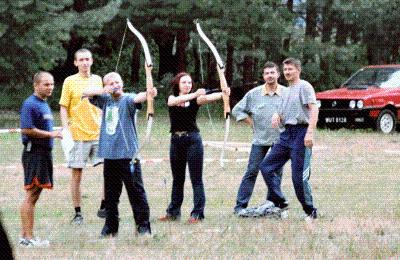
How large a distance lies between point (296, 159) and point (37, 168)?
8.33 feet

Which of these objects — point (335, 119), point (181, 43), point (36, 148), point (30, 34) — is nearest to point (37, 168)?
point (36, 148)

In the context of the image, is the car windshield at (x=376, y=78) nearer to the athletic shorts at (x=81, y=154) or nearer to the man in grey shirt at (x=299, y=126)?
the man in grey shirt at (x=299, y=126)

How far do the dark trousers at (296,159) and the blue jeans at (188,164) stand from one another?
69cm

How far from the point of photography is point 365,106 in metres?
23.3

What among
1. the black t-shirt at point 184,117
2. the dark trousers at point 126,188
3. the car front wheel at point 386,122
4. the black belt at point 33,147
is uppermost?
the black t-shirt at point 184,117

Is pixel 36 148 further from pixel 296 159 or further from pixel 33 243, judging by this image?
pixel 296 159

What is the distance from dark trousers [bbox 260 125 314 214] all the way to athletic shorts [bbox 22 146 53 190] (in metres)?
2.44

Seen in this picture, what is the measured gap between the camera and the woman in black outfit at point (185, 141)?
9.89 meters

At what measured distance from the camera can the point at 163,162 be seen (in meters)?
16.5

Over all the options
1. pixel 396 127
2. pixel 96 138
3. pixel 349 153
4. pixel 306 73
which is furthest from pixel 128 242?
pixel 306 73

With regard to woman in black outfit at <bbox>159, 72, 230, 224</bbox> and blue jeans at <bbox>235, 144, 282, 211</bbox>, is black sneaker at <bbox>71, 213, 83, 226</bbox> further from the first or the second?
blue jeans at <bbox>235, 144, 282, 211</bbox>

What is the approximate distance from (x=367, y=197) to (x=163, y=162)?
17.3ft

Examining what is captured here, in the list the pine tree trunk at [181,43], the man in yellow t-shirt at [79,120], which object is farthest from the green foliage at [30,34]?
the man in yellow t-shirt at [79,120]

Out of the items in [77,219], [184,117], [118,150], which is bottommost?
[77,219]
